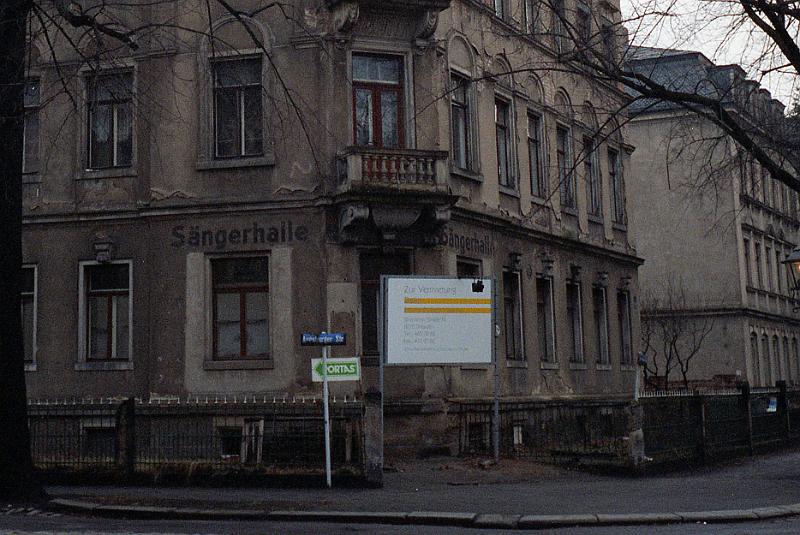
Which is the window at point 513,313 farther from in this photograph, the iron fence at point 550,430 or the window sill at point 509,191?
the iron fence at point 550,430

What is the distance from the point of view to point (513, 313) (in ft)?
93.1

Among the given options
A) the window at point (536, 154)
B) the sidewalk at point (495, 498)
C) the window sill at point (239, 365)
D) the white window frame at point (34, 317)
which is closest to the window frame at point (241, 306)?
the window sill at point (239, 365)

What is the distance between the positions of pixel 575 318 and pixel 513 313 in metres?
4.29

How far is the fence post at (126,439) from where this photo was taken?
18.5 meters

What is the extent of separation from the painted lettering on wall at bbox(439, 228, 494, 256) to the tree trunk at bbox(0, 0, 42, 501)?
10.1 metres

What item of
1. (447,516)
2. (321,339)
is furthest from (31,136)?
(447,516)

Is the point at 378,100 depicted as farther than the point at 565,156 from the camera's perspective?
No

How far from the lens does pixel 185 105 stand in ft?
79.7

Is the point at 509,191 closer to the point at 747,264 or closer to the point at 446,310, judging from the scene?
the point at 446,310

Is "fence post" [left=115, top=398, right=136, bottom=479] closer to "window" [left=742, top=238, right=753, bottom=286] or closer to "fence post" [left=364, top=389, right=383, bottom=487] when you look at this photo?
"fence post" [left=364, top=389, right=383, bottom=487]

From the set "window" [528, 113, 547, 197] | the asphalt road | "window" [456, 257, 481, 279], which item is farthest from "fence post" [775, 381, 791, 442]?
the asphalt road

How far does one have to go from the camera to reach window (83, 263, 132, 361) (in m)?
24.6

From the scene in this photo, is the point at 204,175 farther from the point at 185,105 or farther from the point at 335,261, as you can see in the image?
the point at 335,261

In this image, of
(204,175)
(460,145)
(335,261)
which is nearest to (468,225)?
(460,145)
